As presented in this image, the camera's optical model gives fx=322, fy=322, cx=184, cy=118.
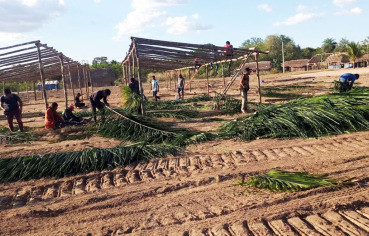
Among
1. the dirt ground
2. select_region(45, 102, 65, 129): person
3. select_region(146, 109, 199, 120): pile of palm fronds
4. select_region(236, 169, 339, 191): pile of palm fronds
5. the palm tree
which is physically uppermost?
the palm tree

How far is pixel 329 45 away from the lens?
57469 mm

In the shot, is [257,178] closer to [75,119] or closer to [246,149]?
[246,149]

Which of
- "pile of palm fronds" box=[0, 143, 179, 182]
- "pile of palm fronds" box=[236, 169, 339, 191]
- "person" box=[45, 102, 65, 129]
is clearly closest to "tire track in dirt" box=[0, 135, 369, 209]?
"pile of palm fronds" box=[0, 143, 179, 182]

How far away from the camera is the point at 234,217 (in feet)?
10.1

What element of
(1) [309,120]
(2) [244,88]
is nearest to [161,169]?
(1) [309,120]

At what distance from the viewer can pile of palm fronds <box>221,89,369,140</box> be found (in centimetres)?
605

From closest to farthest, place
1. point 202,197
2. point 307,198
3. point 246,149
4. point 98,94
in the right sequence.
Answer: point 307,198 < point 202,197 < point 246,149 < point 98,94

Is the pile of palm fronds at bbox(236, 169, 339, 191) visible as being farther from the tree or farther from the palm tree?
the tree

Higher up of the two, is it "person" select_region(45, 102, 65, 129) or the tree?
the tree

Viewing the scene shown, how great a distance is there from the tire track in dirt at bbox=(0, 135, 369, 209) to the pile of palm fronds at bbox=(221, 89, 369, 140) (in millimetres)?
513

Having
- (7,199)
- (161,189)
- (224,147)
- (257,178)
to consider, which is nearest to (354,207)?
(257,178)

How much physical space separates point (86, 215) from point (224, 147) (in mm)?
2940

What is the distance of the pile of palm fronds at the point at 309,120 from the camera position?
19.9 ft

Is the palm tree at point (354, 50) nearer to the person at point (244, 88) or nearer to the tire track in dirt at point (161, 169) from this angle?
the person at point (244, 88)
